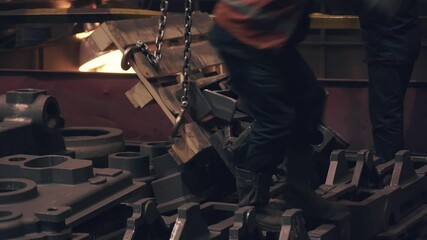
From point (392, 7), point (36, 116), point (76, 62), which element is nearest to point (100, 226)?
point (36, 116)

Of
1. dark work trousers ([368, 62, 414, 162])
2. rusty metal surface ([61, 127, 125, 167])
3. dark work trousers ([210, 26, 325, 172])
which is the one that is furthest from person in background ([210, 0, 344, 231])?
rusty metal surface ([61, 127, 125, 167])

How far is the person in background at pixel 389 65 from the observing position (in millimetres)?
5562

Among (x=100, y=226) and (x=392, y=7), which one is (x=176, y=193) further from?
(x=392, y=7)

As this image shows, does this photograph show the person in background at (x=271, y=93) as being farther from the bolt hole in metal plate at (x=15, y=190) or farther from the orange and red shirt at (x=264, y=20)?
the bolt hole in metal plate at (x=15, y=190)

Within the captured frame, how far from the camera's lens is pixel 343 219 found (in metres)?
4.68

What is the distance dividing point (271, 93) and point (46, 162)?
1053mm

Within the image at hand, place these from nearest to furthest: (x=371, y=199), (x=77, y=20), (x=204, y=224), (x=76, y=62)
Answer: (x=204, y=224)
(x=371, y=199)
(x=77, y=20)
(x=76, y=62)

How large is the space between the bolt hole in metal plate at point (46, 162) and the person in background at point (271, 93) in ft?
2.47

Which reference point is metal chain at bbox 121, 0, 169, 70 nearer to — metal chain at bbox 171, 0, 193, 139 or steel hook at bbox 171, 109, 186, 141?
metal chain at bbox 171, 0, 193, 139

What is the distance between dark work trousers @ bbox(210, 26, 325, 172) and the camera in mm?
4414

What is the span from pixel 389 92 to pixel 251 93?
4.59 ft

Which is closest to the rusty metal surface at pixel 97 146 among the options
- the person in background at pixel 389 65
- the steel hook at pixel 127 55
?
the steel hook at pixel 127 55

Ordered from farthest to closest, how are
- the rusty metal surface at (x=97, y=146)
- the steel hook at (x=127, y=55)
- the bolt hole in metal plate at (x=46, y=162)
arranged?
1. the rusty metal surface at (x=97, y=146)
2. the steel hook at (x=127, y=55)
3. the bolt hole in metal plate at (x=46, y=162)

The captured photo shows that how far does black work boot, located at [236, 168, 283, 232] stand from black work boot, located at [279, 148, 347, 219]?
0.31 ft
